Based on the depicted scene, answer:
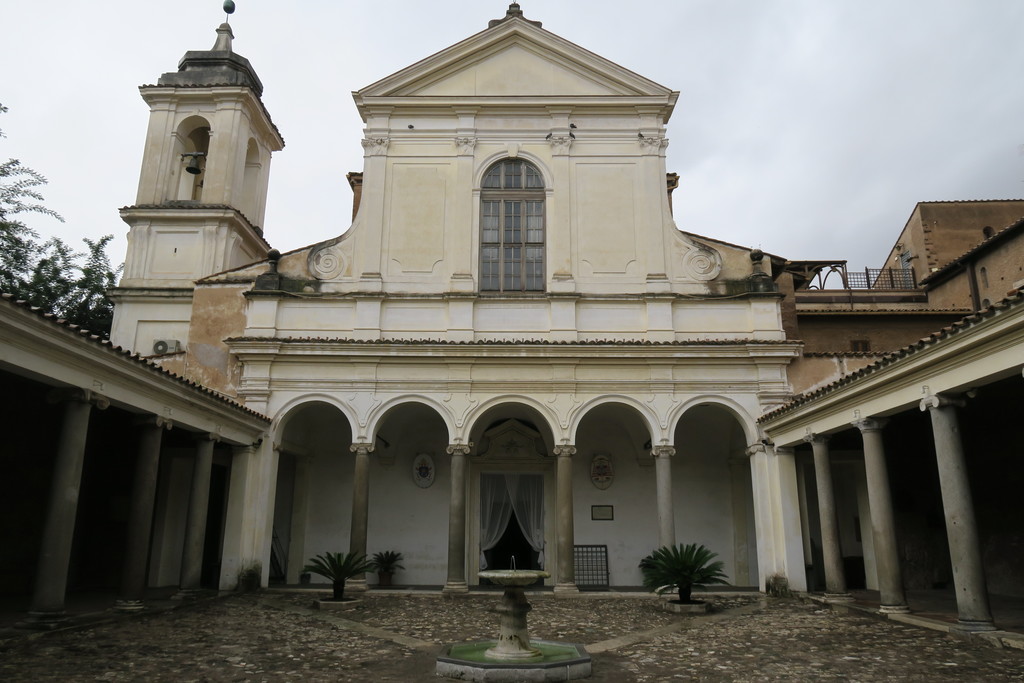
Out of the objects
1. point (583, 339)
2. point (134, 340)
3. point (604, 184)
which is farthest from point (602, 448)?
point (134, 340)

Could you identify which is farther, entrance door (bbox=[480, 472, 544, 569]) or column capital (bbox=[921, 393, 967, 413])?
entrance door (bbox=[480, 472, 544, 569])

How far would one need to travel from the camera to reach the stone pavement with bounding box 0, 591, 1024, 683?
782 centimetres

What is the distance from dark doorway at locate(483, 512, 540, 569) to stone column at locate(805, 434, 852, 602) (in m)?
7.31

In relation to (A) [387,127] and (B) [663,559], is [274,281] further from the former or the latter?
(B) [663,559]

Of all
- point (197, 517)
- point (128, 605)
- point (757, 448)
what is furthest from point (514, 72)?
point (128, 605)

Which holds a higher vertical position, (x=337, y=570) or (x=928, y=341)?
(x=928, y=341)

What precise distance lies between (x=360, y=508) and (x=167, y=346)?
7.66 meters

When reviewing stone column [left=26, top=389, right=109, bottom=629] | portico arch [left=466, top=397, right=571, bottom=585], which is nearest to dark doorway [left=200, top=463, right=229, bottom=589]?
portico arch [left=466, top=397, right=571, bottom=585]

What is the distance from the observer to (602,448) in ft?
63.2

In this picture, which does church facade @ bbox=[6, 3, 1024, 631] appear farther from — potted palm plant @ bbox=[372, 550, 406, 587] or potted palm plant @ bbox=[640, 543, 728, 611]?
potted palm plant @ bbox=[640, 543, 728, 611]

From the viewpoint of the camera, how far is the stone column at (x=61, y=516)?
9.96 m

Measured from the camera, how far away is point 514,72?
64.5ft

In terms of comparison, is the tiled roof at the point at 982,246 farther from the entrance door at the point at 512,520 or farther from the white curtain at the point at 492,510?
the white curtain at the point at 492,510

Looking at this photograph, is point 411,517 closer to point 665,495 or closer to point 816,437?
point 665,495
